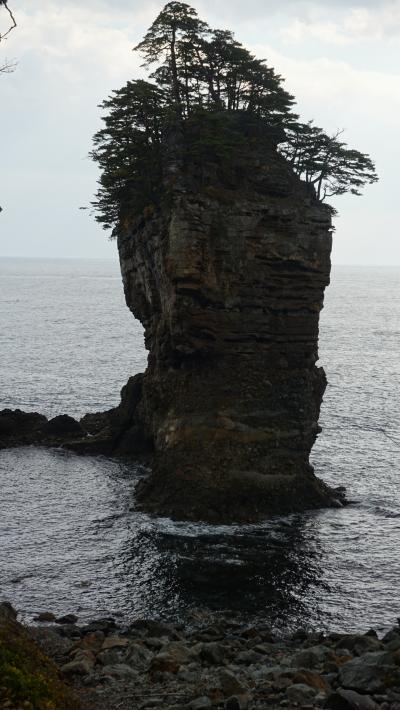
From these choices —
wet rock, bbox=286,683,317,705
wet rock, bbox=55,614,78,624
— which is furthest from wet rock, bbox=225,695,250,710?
wet rock, bbox=55,614,78,624

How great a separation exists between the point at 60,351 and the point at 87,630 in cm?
9163

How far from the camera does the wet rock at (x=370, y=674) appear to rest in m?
24.0

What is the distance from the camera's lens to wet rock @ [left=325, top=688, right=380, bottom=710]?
867 inches

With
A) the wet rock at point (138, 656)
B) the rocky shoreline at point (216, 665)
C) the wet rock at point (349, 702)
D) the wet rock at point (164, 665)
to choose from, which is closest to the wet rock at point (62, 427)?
the rocky shoreline at point (216, 665)

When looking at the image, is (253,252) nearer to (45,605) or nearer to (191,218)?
(191,218)

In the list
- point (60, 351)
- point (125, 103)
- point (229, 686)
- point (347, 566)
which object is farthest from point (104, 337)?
point (229, 686)

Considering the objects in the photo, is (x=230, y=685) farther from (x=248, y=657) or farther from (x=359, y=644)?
(x=359, y=644)

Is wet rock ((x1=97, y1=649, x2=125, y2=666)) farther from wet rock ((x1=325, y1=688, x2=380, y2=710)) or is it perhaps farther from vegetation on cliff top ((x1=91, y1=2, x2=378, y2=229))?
Answer: vegetation on cliff top ((x1=91, y1=2, x2=378, y2=229))

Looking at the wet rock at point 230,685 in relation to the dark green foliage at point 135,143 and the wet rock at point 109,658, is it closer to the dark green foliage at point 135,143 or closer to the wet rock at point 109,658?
the wet rock at point 109,658

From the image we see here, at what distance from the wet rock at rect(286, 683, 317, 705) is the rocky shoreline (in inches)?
1.3

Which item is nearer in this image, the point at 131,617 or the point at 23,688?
the point at 23,688

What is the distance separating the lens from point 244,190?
177 feet

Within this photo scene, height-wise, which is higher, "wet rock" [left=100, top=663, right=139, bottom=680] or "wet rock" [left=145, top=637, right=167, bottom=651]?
"wet rock" [left=100, top=663, right=139, bottom=680]

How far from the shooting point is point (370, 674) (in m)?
24.5
